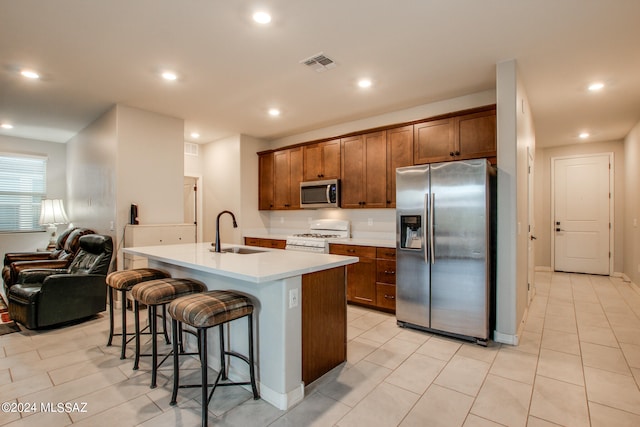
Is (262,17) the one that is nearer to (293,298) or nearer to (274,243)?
(293,298)

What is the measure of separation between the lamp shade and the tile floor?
3.26 metres

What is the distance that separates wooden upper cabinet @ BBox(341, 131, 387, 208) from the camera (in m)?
4.38

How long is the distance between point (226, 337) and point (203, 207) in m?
4.50

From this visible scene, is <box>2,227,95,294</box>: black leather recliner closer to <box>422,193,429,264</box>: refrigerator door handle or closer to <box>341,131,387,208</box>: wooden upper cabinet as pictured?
<box>341,131,387,208</box>: wooden upper cabinet

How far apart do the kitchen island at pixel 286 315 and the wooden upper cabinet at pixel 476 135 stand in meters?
2.19

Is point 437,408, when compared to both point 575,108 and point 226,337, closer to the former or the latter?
point 226,337

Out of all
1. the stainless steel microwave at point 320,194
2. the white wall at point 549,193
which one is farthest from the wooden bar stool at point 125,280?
the white wall at point 549,193

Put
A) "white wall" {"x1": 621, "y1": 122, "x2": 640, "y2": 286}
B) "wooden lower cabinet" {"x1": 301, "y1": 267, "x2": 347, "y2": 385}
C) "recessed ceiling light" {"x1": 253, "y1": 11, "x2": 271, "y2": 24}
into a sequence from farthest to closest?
"white wall" {"x1": 621, "y1": 122, "x2": 640, "y2": 286}, "recessed ceiling light" {"x1": 253, "y1": 11, "x2": 271, "y2": 24}, "wooden lower cabinet" {"x1": 301, "y1": 267, "x2": 347, "y2": 385}

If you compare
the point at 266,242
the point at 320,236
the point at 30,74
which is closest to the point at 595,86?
the point at 320,236

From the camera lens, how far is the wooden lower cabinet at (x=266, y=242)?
521 cm

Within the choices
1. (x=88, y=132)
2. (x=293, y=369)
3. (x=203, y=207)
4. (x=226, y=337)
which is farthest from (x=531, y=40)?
(x=88, y=132)

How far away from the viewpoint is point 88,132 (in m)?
5.31

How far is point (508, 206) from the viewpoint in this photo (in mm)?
3025

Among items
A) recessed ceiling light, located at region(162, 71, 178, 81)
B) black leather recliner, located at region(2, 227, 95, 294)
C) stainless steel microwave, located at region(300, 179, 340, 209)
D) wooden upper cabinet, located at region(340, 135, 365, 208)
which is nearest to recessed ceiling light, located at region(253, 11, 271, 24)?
recessed ceiling light, located at region(162, 71, 178, 81)
